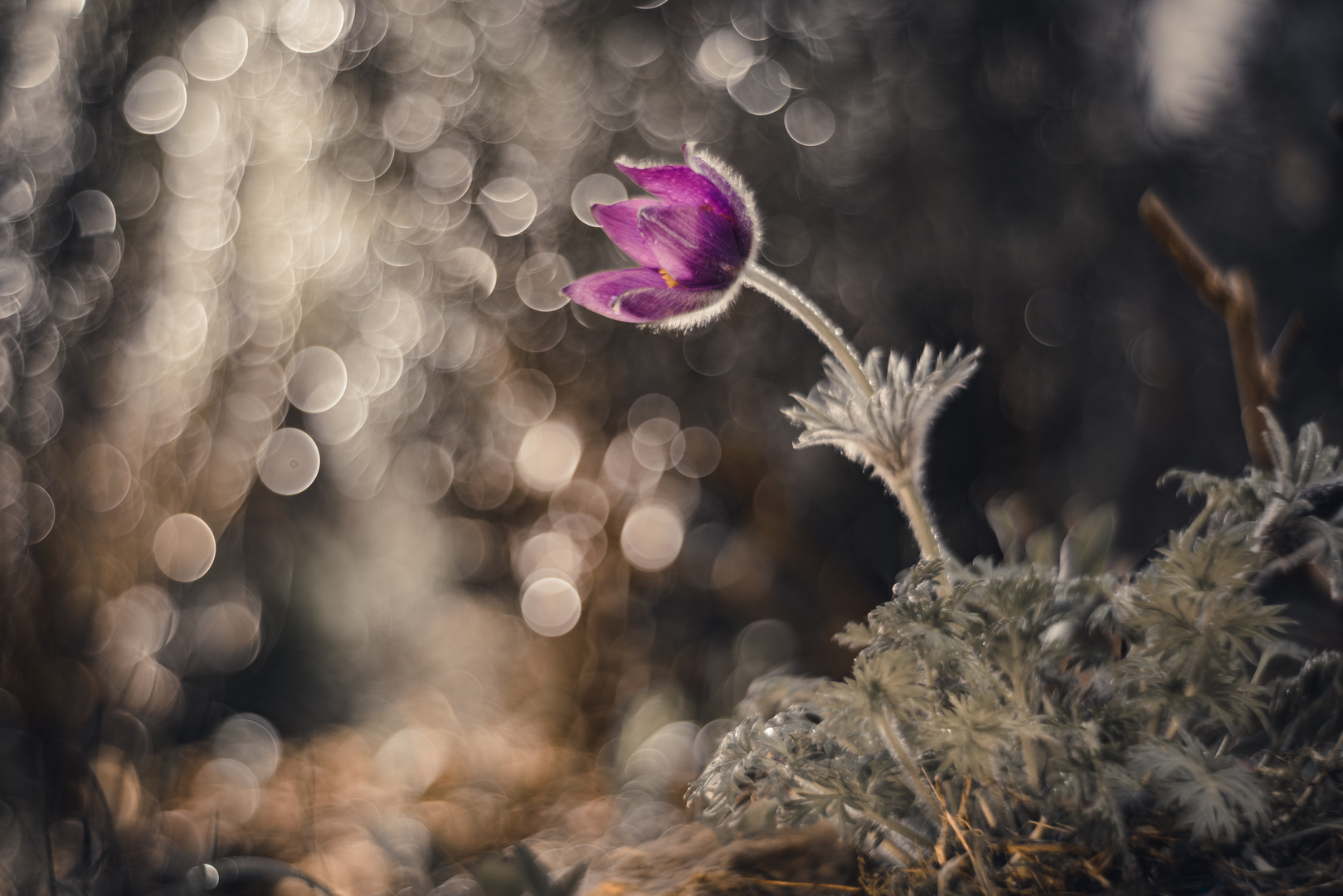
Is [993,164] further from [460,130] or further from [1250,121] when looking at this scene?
[460,130]

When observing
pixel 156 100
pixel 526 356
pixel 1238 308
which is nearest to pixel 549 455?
pixel 526 356

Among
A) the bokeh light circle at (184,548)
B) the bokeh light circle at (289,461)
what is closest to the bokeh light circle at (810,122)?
the bokeh light circle at (289,461)

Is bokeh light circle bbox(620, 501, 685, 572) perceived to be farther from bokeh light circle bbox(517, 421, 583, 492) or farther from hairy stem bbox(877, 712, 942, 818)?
hairy stem bbox(877, 712, 942, 818)

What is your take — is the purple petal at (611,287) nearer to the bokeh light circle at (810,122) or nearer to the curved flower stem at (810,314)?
the curved flower stem at (810,314)

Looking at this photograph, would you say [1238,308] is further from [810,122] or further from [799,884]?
[810,122]

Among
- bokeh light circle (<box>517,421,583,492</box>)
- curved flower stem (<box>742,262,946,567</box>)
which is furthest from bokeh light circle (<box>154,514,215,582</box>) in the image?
curved flower stem (<box>742,262,946,567</box>)

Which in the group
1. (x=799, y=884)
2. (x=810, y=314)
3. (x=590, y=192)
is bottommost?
(x=799, y=884)
